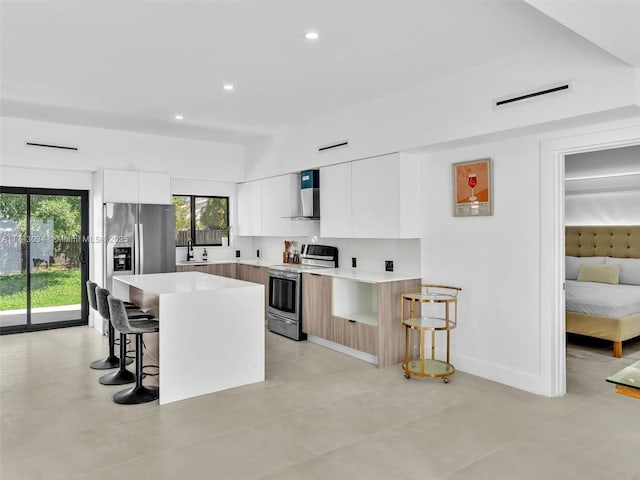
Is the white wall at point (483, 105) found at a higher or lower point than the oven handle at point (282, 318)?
higher

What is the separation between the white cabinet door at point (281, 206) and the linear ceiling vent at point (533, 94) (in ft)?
10.3

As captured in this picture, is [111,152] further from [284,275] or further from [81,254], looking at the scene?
[284,275]

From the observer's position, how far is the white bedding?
16.2 feet

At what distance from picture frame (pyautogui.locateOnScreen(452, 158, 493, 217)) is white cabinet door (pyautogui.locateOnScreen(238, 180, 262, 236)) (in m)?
3.39

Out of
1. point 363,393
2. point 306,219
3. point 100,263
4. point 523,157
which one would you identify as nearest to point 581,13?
point 523,157

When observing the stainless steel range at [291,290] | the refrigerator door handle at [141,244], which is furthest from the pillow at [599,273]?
the refrigerator door handle at [141,244]

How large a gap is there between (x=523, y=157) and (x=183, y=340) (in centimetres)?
321

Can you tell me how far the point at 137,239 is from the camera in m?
5.98

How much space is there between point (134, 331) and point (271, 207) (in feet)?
11.2

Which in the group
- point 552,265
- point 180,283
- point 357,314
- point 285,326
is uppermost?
point 552,265

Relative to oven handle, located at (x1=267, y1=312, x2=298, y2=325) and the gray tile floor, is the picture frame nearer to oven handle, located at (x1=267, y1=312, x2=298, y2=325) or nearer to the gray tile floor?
the gray tile floor

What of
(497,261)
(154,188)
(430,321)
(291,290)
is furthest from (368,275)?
(154,188)

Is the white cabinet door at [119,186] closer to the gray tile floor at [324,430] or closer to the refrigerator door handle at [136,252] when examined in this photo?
the refrigerator door handle at [136,252]

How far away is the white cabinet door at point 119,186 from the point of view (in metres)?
5.86
